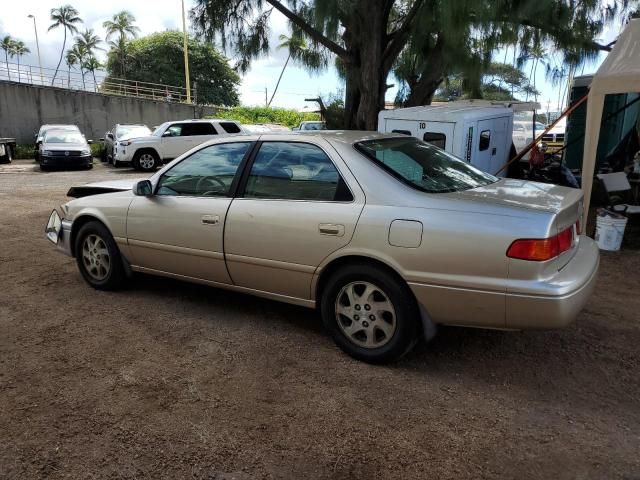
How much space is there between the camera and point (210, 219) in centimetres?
392

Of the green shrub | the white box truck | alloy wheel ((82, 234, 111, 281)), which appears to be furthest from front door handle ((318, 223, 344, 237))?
the green shrub

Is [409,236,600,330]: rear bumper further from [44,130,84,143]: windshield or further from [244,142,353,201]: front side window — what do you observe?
[44,130,84,143]: windshield

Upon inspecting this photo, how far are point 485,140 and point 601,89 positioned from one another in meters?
3.05

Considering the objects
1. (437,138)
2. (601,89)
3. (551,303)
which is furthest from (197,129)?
(551,303)

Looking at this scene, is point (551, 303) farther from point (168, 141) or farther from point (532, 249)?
point (168, 141)

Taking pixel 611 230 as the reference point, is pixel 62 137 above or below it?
above

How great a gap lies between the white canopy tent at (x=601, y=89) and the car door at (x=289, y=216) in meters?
3.90

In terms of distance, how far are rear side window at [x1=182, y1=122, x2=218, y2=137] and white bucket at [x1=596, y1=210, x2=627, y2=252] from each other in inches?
539

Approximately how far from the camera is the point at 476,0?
708 centimetres

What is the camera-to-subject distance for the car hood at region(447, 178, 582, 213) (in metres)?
3.08

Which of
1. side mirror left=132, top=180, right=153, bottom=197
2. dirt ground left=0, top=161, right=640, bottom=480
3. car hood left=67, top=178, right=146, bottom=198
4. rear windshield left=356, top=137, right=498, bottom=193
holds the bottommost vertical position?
dirt ground left=0, top=161, right=640, bottom=480

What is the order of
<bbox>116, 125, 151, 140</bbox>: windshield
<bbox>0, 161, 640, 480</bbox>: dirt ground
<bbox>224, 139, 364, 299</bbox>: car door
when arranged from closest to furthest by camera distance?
1. <bbox>0, 161, 640, 480</bbox>: dirt ground
2. <bbox>224, 139, 364, 299</bbox>: car door
3. <bbox>116, 125, 151, 140</bbox>: windshield

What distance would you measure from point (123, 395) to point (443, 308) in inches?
76.9

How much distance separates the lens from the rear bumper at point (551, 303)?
2820 mm
